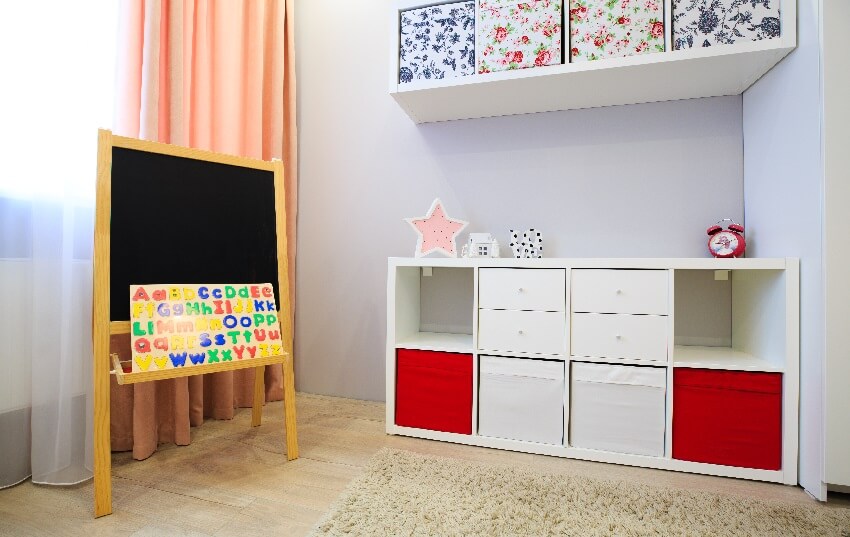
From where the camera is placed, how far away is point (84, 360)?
1.46 metres

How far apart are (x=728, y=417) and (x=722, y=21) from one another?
1.36 m

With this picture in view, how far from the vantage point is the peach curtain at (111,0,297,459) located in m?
1.65

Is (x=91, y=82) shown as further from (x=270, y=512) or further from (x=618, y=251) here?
(x=618, y=251)

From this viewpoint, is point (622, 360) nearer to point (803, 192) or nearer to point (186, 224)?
point (803, 192)

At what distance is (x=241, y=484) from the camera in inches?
56.4

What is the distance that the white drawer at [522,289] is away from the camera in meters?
1.68

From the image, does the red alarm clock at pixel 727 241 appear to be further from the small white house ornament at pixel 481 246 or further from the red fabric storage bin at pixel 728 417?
the small white house ornament at pixel 481 246

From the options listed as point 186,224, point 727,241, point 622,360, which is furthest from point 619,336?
point 186,224

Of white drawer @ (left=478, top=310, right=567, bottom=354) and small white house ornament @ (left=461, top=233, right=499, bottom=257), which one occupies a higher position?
small white house ornament @ (left=461, top=233, right=499, bottom=257)

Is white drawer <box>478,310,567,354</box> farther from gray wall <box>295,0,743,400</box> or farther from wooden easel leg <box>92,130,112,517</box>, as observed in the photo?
wooden easel leg <box>92,130,112,517</box>

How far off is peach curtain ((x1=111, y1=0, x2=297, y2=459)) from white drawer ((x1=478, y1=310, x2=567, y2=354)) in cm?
118

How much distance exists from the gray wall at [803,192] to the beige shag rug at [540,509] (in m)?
0.28

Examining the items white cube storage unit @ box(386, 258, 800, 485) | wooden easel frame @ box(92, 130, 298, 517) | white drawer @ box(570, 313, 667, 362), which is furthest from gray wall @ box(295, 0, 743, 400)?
wooden easel frame @ box(92, 130, 298, 517)

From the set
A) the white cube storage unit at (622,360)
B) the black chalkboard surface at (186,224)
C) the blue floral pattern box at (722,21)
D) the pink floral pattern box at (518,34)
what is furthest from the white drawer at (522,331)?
the blue floral pattern box at (722,21)
